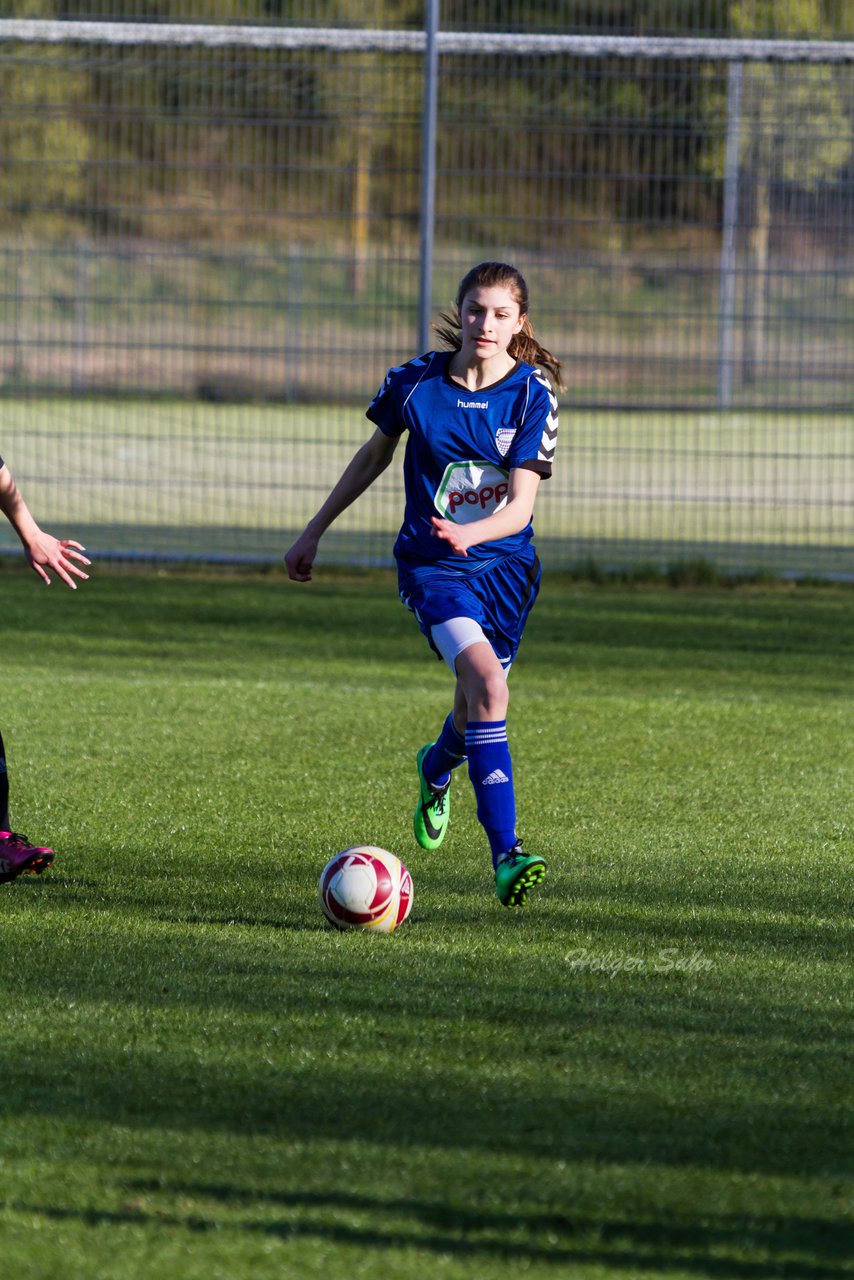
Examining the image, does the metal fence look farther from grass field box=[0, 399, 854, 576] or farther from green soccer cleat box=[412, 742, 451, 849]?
green soccer cleat box=[412, 742, 451, 849]

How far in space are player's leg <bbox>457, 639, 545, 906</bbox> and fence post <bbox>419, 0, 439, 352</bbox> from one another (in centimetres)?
694

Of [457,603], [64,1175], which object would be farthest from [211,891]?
[64,1175]

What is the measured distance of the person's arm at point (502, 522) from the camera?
4434 millimetres

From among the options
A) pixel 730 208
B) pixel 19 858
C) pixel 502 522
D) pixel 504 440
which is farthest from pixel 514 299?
pixel 730 208

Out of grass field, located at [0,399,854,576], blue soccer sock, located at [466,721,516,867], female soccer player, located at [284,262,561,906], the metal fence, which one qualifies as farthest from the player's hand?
grass field, located at [0,399,854,576]

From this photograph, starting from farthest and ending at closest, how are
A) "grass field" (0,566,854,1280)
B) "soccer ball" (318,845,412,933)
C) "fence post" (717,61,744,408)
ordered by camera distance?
"fence post" (717,61,744,408)
"soccer ball" (318,845,412,933)
"grass field" (0,566,854,1280)

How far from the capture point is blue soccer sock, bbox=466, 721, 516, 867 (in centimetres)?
452

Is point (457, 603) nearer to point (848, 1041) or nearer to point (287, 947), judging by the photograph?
point (287, 947)

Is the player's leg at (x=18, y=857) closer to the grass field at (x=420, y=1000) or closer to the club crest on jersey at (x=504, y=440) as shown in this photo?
the grass field at (x=420, y=1000)

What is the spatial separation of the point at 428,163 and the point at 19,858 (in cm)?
762

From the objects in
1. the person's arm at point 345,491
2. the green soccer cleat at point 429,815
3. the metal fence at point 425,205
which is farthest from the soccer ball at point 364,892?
the metal fence at point 425,205

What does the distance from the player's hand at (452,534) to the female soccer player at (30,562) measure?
92 cm

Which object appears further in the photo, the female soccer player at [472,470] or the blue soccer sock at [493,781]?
the female soccer player at [472,470]

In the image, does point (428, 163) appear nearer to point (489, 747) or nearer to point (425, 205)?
point (425, 205)
